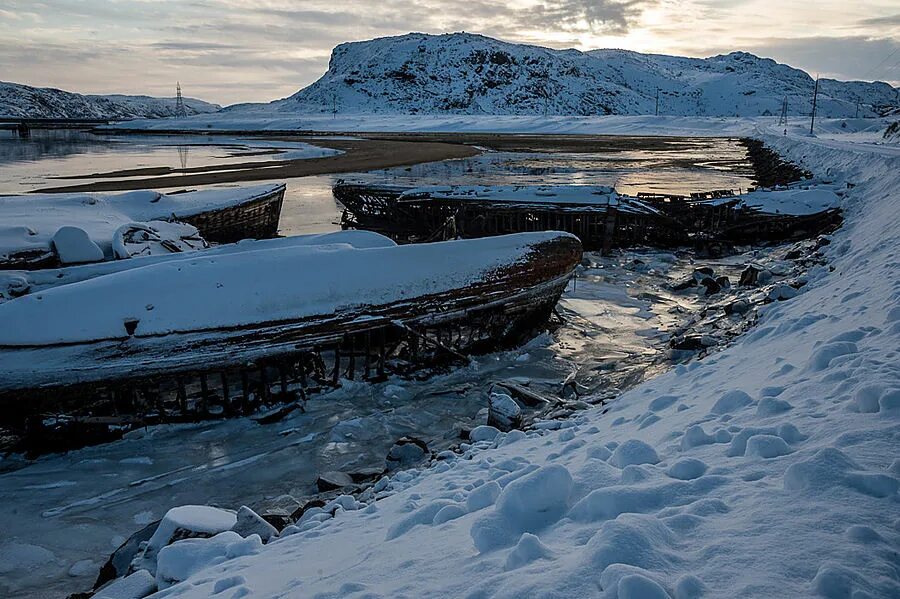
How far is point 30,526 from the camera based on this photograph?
6215 millimetres

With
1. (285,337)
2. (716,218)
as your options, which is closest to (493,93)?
(716,218)

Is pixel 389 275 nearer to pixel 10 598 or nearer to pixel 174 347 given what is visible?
pixel 174 347

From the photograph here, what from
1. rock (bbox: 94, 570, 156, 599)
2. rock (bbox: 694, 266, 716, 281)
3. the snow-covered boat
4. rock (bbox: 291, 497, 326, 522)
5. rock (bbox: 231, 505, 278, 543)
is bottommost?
rock (bbox: 291, 497, 326, 522)

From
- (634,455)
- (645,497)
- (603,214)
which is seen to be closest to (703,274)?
(603,214)

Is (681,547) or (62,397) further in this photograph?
(62,397)

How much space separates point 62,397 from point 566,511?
699 cm

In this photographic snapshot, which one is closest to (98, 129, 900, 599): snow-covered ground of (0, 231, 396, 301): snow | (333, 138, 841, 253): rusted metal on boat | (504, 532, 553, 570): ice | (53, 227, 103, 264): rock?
(504, 532, 553, 570): ice

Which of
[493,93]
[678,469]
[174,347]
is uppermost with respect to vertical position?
[493,93]

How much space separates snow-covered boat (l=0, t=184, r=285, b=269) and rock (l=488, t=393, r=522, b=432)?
9051mm

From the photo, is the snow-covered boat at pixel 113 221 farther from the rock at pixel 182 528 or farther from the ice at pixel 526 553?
the ice at pixel 526 553

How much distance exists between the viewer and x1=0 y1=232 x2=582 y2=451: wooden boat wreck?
765cm

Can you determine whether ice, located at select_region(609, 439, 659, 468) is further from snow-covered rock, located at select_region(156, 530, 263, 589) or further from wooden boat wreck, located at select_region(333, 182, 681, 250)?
wooden boat wreck, located at select_region(333, 182, 681, 250)

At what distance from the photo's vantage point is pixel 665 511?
317 cm

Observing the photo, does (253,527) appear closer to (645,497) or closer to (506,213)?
(645,497)
